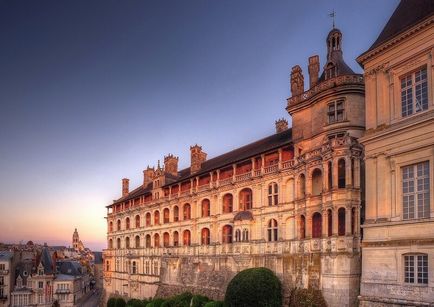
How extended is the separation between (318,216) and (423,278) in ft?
37.9

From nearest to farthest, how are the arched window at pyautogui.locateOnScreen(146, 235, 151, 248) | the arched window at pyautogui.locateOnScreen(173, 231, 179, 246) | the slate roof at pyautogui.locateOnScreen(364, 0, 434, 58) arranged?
the slate roof at pyautogui.locateOnScreen(364, 0, 434, 58) < the arched window at pyautogui.locateOnScreen(173, 231, 179, 246) < the arched window at pyautogui.locateOnScreen(146, 235, 151, 248)

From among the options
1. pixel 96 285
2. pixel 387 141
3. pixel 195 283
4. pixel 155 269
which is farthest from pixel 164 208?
pixel 96 285

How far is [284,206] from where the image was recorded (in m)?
39.8

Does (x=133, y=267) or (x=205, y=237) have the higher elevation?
(x=205, y=237)

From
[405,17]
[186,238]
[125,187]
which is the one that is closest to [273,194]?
[186,238]

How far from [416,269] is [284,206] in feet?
51.3

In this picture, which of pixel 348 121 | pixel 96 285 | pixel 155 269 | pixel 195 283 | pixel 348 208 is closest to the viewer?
pixel 348 208

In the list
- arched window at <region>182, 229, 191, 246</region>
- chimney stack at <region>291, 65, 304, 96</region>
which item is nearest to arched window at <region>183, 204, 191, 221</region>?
arched window at <region>182, 229, 191, 246</region>

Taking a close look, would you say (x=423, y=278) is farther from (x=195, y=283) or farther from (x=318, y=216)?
(x=195, y=283)

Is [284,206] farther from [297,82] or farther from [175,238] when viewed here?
[175,238]

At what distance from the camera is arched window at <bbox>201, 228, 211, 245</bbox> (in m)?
50.9

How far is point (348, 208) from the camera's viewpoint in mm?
32375

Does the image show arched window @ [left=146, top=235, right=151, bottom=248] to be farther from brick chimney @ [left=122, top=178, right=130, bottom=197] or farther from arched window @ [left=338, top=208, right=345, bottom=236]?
arched window @ [left=338, top=208, right=345, bottom=236]

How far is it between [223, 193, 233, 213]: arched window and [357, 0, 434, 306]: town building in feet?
68.6
